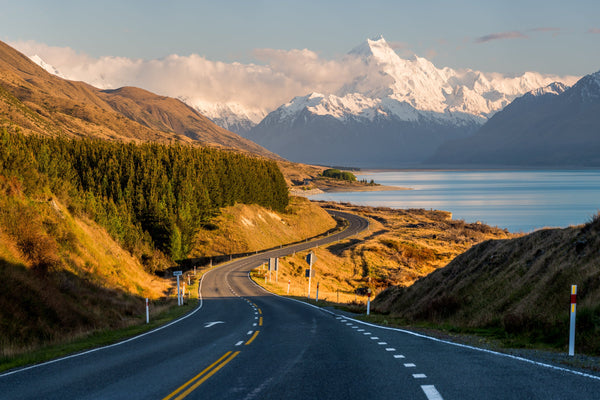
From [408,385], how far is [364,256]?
72395mm

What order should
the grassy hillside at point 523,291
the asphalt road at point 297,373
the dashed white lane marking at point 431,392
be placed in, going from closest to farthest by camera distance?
the dashed white lane marking at point 431,392 → the asphalt road at point 297,373 → the grassy hillside at point 523,291

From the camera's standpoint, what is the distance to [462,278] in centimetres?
2578

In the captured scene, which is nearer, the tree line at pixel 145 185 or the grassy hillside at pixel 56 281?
the grassy hillside at pixel 56 281

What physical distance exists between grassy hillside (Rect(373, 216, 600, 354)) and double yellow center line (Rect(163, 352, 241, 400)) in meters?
7.65

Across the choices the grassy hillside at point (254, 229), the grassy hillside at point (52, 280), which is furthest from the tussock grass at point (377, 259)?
the grassy hillside at point (52, 280)

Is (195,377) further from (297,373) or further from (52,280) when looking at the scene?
(52,280)

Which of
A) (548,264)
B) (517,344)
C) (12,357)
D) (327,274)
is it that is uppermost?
(548,264)

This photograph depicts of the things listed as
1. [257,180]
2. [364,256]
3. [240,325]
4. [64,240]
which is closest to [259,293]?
[64,240]

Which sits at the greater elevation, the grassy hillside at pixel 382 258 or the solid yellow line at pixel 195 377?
the solid yellow line at pixel 195 377

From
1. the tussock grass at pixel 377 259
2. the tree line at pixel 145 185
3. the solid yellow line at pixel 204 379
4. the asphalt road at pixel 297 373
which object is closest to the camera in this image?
the asphalt road at pixel 297 373

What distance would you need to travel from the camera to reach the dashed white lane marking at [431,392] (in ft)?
26.9

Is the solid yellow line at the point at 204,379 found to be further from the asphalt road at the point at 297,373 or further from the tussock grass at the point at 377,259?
the tussock grass at the point at 377,259

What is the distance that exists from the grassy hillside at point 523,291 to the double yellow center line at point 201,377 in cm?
765

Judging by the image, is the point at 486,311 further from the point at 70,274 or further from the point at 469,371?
the point at 70,274
